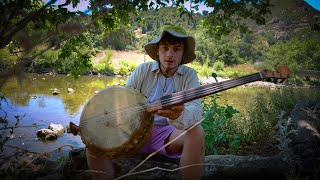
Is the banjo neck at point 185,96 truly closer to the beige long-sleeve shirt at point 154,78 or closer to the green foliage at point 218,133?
the beige long-sleeve shirt at point 154,78

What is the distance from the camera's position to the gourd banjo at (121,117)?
1.66 metres

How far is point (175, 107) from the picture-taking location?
5.46 feet

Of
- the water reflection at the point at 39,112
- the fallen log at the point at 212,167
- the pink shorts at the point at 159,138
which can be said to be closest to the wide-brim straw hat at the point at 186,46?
the pink shorts at the point at 159,138

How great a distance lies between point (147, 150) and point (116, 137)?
2.10 ft

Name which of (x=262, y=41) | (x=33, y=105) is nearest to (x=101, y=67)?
(x=33, y=105)

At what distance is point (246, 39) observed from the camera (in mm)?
50719

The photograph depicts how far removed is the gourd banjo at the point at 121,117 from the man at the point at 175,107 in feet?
0.36

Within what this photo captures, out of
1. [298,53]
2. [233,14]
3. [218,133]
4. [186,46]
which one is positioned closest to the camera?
[186,46]

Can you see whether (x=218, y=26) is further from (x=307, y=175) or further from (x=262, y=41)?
(x=262, y=41)

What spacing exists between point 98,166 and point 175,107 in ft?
2.45

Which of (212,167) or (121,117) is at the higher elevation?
(121,117)

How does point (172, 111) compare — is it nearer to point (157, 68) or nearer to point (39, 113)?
point (157, 68)

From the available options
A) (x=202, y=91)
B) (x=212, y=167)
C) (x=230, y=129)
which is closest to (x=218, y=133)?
(x=230, y=129)

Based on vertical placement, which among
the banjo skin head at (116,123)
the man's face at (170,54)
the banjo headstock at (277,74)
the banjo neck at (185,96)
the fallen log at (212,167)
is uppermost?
the man's face at (170,54)
